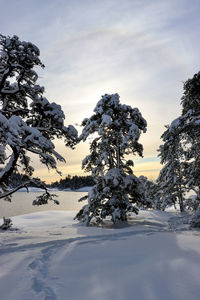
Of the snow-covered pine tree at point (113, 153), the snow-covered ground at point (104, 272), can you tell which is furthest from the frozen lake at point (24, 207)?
the snow-covered ground at point (104, 272)

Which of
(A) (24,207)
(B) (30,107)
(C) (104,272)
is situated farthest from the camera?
(A) (24,207)

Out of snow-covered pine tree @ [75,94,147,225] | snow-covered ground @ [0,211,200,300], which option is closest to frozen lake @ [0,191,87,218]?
snow-covered pine tree @ [75,94,147,225]

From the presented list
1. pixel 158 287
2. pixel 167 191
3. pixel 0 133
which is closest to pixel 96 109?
pixel 0 133

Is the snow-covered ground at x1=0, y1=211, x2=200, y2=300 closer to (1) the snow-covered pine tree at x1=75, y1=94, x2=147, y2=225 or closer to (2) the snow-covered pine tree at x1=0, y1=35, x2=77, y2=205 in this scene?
(2) the snow-covered pine tree at x1=0, y1=35, x2=77, y2=205

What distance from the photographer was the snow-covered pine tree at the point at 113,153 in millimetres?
13359

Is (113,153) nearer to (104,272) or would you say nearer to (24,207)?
(104,272)

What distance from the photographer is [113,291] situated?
10.3ft

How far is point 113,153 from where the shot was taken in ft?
50.4

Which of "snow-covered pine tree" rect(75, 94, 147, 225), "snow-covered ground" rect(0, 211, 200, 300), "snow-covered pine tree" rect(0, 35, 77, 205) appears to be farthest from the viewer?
"snow-covered pine tree" rect(75, 94, 147, 225)

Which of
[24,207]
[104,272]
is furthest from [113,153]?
[24,207]

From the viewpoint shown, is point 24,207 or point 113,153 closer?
point 113,153

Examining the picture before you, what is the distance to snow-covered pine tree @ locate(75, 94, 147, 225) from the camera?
13.4 metres

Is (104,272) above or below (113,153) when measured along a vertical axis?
below

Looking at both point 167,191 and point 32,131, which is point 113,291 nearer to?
point 32,131
